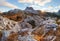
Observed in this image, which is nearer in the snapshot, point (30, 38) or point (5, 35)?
point (30, 38)

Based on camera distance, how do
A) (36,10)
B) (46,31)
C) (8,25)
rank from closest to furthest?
(46,31), (8,25), (36,10)

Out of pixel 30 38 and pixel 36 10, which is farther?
pixel 36 10

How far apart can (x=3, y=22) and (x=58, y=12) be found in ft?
74.9

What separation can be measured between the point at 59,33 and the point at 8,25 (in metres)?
11.9

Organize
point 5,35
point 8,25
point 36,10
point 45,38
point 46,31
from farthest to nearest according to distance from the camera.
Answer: point 36,10 → point 8,25 → point 5,35 → point 46,31 → point 45,38

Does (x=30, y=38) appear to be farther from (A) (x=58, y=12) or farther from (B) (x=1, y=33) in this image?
(A) (x=58, y=12)

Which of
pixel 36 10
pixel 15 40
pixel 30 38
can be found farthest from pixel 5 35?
pixel 36 10

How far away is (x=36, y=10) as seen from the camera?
44219mm

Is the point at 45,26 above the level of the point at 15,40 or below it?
above

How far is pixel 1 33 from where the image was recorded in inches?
881

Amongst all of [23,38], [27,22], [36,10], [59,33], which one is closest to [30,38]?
[23,38]

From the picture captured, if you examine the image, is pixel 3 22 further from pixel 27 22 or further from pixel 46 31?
pixel 46 31

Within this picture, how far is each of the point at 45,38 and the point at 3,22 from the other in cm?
1200

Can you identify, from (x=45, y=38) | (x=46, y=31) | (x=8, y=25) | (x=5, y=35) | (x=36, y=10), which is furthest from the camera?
(x=36, y=10)
